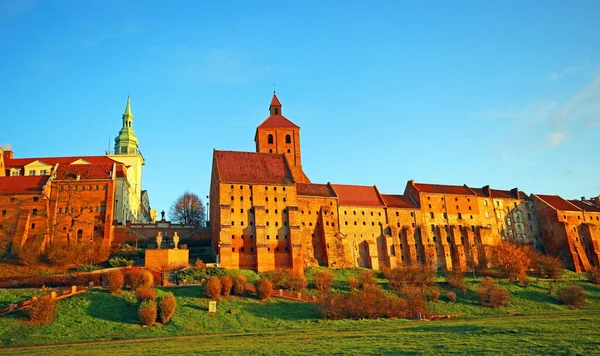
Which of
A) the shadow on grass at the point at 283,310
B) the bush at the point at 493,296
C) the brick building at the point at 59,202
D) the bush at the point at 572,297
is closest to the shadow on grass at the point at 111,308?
the shadow on grass at the point at 283,310

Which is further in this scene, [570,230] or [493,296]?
[570,230]

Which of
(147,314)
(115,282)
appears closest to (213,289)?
(115,282)

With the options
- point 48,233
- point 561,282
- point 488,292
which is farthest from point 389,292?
point 48,233

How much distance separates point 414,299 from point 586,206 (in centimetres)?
5184

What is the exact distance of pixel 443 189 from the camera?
84.9 metres

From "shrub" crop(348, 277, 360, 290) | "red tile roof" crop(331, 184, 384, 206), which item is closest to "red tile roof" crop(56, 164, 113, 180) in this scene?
"red tile roof" crop(331, 184, 384, 206)

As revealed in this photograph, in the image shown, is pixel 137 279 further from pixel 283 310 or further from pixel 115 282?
pixel 283 310

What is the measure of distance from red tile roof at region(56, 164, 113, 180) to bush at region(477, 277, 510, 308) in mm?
43592

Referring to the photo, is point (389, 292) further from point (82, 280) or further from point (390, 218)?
point (82, 280)

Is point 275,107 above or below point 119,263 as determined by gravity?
above

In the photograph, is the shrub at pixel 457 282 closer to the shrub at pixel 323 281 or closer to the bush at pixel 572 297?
the bush at pixel 572 297

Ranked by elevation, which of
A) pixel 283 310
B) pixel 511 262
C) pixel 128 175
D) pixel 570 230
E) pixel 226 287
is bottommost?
pixel 283 310

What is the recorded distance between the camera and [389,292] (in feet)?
187

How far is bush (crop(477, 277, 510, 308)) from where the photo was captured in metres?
55.7
